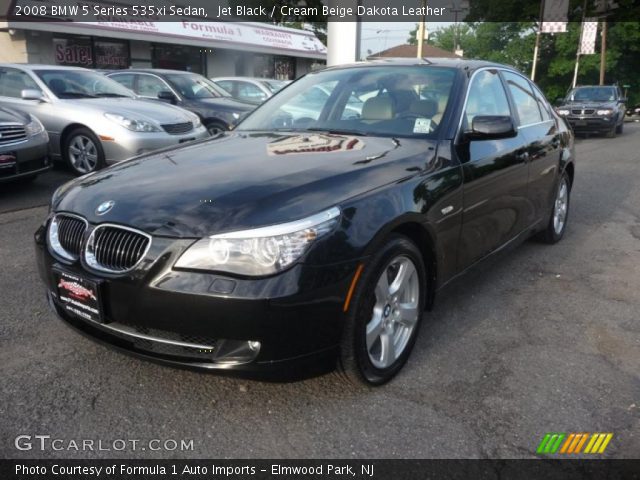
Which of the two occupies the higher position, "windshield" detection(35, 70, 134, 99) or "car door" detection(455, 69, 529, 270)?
"windshield" detection(35, 70, 134, 99)

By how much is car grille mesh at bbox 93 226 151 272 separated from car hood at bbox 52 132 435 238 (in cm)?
5

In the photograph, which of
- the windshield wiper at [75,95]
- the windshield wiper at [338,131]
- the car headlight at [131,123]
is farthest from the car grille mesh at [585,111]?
the windshield wiper at [338,131]

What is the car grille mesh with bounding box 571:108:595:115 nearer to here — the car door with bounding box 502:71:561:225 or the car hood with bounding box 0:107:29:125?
the car door with bounding box 502:71:561:225

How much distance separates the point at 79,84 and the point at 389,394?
Result: 7.79m

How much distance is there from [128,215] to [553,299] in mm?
3034

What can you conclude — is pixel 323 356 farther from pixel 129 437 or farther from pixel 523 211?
pixel 523 211

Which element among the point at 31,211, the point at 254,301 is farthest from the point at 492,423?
the point at 31,211

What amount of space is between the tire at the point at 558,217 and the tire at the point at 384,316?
8.87 ft

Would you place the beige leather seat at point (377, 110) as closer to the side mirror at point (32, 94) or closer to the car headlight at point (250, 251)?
the car headlight at point (250, 251)

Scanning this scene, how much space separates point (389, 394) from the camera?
112 inches

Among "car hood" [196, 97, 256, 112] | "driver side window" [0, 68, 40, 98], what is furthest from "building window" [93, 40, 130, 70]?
"driver side window" [0, 68, 40, 98]

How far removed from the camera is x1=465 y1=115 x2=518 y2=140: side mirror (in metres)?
3.46

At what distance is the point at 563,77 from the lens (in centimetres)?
4188

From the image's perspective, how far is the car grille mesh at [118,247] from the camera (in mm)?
2455
